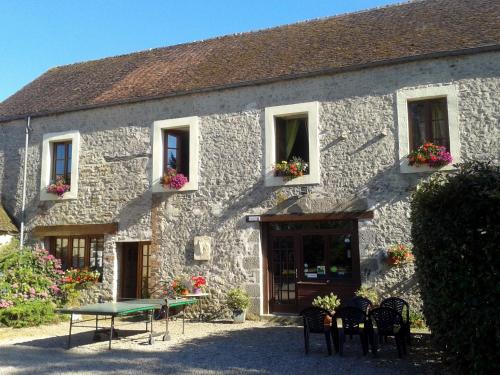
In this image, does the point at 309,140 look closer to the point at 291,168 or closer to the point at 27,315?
the point at 291,168

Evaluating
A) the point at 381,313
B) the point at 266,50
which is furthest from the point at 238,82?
the point at 381,313

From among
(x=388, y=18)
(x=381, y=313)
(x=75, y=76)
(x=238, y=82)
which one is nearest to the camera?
(x=381, y=313)

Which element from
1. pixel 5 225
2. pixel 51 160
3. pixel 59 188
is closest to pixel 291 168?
pixel 59 188

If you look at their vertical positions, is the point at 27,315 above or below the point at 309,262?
below

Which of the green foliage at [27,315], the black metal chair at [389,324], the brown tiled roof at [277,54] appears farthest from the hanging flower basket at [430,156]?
the green foliage at [27,315]

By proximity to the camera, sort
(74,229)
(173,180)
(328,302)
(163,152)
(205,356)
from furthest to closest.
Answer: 1. (74,229)
2. (163,152)
3. (173,180)
4. (328,302)
5. (205,356)

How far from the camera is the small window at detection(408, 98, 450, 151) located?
9953 millimetres

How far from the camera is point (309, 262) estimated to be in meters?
10.7

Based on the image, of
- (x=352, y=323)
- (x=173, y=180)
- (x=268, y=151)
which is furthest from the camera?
(x=173, y=180)

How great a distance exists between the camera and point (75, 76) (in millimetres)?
15586

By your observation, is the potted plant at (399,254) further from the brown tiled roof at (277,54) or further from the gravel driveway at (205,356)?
the brown tiled roof at (277,54)

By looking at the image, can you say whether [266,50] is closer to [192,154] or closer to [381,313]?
[192,154]

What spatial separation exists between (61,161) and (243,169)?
5.41m

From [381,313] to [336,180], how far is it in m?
4.05
